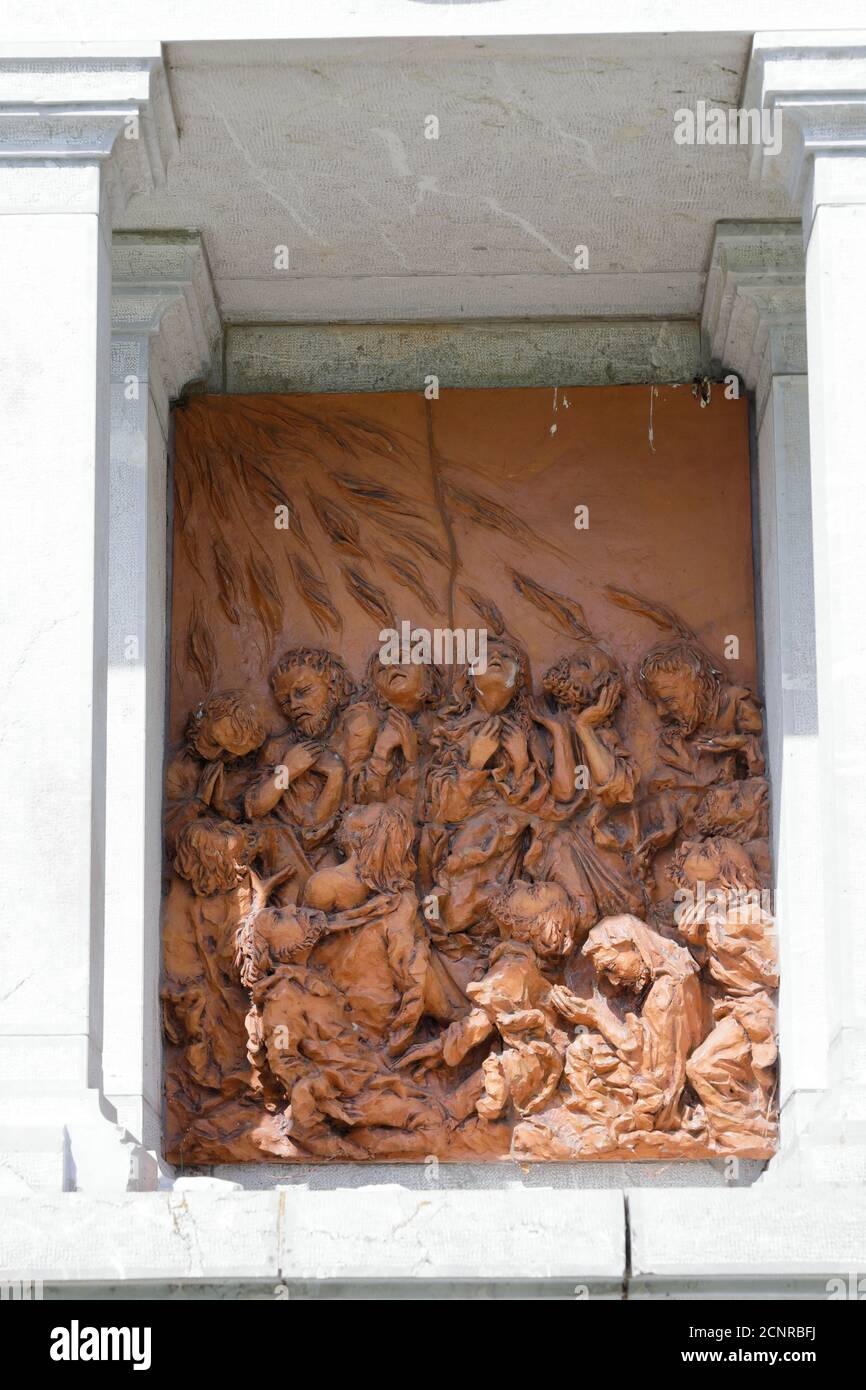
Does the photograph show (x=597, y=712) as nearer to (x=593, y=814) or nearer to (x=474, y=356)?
(x=593, y=814)

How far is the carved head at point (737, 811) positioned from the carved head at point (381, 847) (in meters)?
1.29

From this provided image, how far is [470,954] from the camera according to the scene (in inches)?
423

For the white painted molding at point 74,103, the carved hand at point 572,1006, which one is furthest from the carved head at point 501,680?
the white painted molding at point 74,103

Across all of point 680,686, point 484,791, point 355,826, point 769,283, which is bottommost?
point 355,826

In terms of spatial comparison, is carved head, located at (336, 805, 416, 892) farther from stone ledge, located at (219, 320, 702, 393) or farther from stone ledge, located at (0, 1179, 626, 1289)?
stone ledge, located at (0, 1179, 626, 1289)

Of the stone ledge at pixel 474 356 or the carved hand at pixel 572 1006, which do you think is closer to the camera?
the carved hand at pixel 572 1006

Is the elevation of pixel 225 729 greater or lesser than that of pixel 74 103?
lesser

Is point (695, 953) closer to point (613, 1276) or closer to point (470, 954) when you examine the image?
point (470, 954)

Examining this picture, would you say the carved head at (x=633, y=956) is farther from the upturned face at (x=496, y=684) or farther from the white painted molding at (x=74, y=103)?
the white painted molding at (x=74, y=103)

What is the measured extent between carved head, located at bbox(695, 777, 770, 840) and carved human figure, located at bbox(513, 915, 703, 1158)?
577 millimetres

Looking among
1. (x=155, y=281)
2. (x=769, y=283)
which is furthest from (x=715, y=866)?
(x=155, y=281)

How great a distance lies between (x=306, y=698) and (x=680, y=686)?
5.47 ft

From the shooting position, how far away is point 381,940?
10.6m

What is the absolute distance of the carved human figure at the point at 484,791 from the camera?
10.8 m
